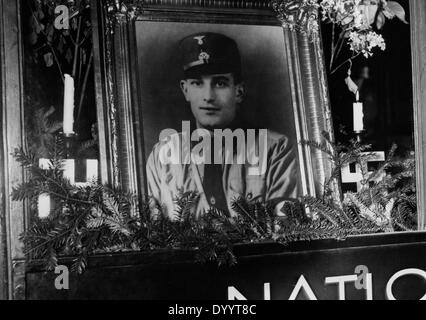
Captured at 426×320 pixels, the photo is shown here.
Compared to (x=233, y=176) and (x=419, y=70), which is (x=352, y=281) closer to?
(x=233, y=176)

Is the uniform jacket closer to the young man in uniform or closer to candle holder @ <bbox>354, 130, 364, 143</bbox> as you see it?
the young man in uniform

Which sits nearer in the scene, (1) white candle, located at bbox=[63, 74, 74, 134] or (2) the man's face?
(1) white candle, located at bbox=[63, 74, 74, 134]

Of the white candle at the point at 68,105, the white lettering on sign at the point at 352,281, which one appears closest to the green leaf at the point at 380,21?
the white lettering on sign at the point at 352,281

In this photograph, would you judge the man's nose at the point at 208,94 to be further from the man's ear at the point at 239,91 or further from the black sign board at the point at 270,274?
the black sign board at the point at 270,274

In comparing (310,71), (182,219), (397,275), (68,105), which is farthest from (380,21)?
(68,105)

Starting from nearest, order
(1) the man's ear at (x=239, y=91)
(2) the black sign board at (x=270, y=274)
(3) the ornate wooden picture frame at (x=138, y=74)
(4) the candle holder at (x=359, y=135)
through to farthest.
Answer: (2) the black sign board at (x=270, y=274) < (3) the ornate wooden picture frame at (x=138, y=74) < (1) the man's ear at (x=239, y=91) < (4) the candle holder at (x=359, y=135)

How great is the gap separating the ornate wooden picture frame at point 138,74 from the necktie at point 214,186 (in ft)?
0.59

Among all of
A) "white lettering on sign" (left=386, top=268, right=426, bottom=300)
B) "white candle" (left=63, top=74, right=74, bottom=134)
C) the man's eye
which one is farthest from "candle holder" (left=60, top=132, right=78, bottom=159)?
"white lettering on sign" (left=386, top=268, right=426, bottom=300)

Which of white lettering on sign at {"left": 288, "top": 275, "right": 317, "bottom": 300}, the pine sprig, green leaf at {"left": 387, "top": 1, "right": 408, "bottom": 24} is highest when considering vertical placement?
green leaf at {"left": 387, "top": 1, "right": 408, "bottom": 24}

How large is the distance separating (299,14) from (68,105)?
29.0 inches

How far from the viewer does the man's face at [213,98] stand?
4.39ft

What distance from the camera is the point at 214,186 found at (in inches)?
52.6

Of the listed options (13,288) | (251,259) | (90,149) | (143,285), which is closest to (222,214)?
(251,259)

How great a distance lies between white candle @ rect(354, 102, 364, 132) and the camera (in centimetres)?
147
